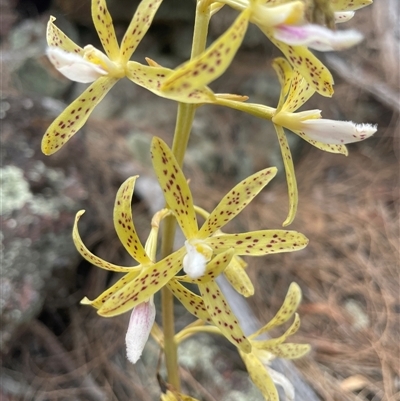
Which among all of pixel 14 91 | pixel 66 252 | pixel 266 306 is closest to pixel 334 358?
pixel 266 306

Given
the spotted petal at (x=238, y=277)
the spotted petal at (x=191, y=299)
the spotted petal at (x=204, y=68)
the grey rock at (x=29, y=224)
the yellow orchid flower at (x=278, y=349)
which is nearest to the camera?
the spotted petal at (x=204, y=68)

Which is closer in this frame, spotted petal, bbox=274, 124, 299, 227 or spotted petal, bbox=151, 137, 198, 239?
spotted petal, bbox=151, 137, 198, 239

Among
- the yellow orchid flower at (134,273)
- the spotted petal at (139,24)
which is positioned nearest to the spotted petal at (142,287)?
the yellow orchid flower at (134,273)

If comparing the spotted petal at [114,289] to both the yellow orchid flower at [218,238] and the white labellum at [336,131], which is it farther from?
the white labellum at [336,131]

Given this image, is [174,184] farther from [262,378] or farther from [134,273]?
[262,378]

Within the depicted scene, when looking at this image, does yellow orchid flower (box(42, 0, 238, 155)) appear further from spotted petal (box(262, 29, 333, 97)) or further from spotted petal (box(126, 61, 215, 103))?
spotted petal (box(262, 29, 333, 97))

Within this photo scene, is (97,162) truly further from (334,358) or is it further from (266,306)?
(334,358)

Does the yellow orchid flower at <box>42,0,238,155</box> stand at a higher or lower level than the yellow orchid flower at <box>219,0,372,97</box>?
lower

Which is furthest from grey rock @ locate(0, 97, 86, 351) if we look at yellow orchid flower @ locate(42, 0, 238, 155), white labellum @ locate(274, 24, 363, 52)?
white labellum @ locate(274, 24, 363, 52)
